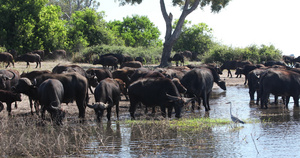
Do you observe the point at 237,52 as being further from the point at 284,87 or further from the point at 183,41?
the point at 284,87

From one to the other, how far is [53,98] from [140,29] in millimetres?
58415

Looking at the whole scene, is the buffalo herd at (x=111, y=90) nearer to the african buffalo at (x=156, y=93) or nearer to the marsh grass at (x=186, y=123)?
the african buffalo at (x=156, y=93)

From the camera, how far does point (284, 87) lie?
14.2m

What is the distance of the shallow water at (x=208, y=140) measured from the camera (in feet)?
27.5

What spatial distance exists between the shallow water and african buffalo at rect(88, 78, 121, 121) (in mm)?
476

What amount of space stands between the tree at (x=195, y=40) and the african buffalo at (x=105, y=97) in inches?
1748

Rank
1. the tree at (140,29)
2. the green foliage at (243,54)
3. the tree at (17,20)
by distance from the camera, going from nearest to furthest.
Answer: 1. the tree at (17,20)
2. the green foliage at (243,54)
3. the tree at (140,29)

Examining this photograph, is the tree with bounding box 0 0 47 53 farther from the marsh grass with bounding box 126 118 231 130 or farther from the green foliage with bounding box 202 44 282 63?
the marsh grass with bounding box 126 118 231 130

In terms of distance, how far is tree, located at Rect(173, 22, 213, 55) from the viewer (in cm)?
5616

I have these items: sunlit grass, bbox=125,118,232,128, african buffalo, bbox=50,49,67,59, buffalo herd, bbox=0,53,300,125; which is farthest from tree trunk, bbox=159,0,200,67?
sunlit grass, bbox=125,118,232,128

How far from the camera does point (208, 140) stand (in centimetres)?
950

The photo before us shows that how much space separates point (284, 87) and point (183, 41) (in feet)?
143

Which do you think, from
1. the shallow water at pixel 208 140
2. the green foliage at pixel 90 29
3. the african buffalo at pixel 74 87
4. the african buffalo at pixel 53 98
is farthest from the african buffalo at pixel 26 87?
the green foliage at pixel 90 29

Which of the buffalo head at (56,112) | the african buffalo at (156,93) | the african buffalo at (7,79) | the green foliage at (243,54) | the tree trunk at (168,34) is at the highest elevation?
the tree trunk at (168,34)
